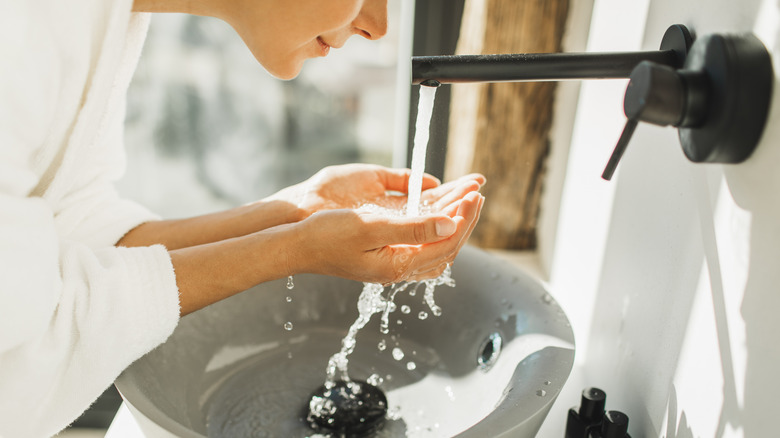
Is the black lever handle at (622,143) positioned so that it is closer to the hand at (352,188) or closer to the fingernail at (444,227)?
the fingernail at (444,227)

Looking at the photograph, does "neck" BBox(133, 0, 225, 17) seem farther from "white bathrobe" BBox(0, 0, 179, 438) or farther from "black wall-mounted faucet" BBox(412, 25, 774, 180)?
"black wall-mounted faucet" BBox(412, 25, 774, 180)

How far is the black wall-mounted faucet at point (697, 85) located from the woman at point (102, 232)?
20 cm

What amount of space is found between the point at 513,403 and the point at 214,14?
603 mm

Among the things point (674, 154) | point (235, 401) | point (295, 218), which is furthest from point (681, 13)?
point (235, 401)

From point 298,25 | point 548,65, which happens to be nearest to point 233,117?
point 298,25

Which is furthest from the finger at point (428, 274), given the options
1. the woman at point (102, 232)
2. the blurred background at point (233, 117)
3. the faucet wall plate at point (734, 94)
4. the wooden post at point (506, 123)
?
the blurred background at point (233, 117)

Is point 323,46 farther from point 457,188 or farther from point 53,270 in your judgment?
point 53,270

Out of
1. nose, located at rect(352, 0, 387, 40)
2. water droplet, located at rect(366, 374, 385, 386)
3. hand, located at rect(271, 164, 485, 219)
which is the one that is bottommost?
water droplet, located at rect(366, 374, 385, 386)

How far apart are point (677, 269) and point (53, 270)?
2.01ft

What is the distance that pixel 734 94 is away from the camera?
409mm

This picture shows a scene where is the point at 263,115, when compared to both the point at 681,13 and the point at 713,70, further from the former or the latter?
the point at 713,70

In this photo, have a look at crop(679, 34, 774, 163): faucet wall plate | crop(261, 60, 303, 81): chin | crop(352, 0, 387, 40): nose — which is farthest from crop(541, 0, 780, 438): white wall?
crop(261, 60, 303, 81): chin

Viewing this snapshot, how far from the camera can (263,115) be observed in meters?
2.08

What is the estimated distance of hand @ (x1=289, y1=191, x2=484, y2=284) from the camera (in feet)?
2.01
